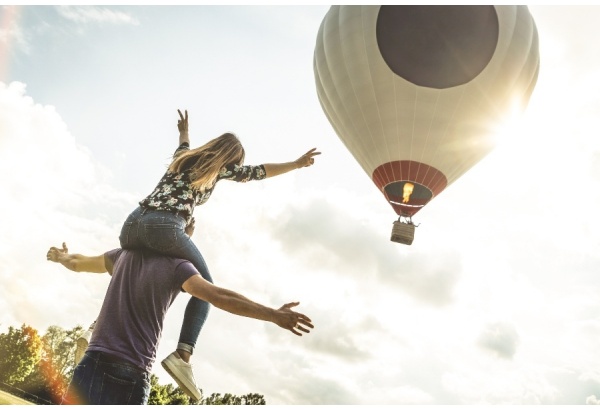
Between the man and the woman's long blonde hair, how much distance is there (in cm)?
81

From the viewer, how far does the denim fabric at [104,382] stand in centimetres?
289

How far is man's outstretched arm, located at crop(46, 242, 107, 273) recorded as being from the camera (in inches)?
154

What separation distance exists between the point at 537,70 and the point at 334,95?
725 cm

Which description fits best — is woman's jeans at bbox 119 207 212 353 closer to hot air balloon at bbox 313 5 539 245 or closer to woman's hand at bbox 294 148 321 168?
woman's hand at bbox 294 148 321 168

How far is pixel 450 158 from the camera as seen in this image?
17188mm

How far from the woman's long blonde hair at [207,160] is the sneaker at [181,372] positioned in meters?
1.31

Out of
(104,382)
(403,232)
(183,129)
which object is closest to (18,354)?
(403,232)

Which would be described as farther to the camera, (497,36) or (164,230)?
(497,36)

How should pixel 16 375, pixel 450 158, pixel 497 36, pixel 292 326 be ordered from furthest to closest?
pixel 16 375 → pixel 450 158 → pixel 497 36 → pixel 292 326

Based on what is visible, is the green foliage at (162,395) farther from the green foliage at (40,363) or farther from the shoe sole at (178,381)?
the shoe sole at (178,381)

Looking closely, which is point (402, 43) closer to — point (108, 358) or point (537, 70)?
point (537, 70)

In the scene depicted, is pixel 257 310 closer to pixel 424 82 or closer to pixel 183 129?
pixel 183 129

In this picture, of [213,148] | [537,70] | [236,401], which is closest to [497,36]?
[537,70]

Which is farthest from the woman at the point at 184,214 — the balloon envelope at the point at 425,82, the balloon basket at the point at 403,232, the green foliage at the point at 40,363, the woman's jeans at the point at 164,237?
the green foliage at the point at 40,363
